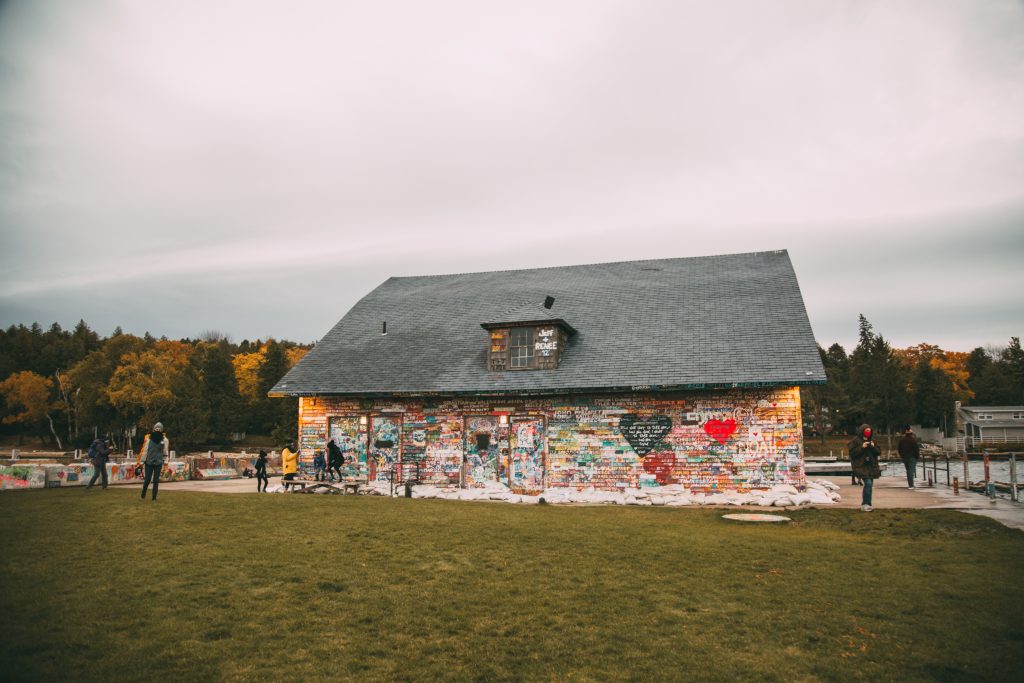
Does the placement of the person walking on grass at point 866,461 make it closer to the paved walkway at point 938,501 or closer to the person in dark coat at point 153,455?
the paved walkway at point 938,501

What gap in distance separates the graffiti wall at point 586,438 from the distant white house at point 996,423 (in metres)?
54.3

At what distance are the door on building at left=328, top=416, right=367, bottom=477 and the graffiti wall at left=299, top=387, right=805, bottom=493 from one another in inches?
2.0

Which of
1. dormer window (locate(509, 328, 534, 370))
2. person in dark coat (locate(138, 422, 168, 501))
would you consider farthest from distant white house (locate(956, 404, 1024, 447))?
person in dark coat (locate(138, 422, 168, 501))

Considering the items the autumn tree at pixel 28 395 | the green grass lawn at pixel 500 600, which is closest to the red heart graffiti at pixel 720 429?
the green grass lawn at pixel 500 600

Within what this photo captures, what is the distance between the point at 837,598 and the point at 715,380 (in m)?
11.8

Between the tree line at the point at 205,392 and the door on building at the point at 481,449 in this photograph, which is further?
the tree line at the point at 205,392

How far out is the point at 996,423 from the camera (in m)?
61.1

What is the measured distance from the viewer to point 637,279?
27.3 metres

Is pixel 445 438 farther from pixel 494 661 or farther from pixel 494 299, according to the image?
Answer: pixel 494 661

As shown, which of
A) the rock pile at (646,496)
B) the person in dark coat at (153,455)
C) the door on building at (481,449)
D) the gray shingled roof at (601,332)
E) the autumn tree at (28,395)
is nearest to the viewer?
the person in dark coat at (153,455)

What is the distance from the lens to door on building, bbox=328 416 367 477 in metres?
23.2

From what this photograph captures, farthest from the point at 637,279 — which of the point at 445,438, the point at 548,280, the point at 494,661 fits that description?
the point at 494,661

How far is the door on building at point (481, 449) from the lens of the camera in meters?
21.9

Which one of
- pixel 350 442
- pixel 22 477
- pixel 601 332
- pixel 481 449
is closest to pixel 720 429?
pixel 601 332
